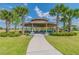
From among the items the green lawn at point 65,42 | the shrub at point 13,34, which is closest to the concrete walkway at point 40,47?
the green lawn at point 65,42

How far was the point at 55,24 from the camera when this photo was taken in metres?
8.43

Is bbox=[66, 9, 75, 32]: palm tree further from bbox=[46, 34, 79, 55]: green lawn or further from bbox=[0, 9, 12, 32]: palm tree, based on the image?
bbox=[0, 9, 12, 32]: palm tree

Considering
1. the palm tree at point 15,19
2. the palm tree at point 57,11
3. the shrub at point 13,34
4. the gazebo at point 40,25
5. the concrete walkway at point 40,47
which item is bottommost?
the concrete walkway at point 40,47

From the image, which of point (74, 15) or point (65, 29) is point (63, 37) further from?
point (74, 15)

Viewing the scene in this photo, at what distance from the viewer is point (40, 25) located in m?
8.55

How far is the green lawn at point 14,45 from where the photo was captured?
7.88 meters

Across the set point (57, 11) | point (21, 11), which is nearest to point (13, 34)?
point (21, 11)

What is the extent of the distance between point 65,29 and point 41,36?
34.2 inches

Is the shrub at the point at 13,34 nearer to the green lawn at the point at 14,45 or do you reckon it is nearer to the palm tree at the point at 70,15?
the green lawn at the point at 14,45

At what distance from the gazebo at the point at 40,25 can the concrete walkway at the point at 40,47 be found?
196mm

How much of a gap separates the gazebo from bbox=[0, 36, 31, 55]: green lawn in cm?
40

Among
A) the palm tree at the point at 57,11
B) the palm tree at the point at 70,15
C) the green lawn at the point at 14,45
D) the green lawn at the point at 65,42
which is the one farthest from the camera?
the palm tree at the point at 70,15

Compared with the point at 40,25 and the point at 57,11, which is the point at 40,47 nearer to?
the point at 40,25

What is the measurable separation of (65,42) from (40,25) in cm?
105
